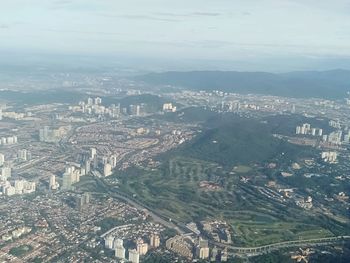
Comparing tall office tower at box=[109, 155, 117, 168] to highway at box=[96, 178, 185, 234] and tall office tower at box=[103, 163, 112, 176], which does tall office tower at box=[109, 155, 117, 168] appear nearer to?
tall office tower at box=[103, 163, 112, 176]

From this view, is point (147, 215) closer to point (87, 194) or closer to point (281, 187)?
point (87, 194)

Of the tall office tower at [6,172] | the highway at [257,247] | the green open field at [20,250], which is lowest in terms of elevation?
the green open field at [20,250]

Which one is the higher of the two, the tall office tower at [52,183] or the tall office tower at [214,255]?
the tall office tower at [52,183]

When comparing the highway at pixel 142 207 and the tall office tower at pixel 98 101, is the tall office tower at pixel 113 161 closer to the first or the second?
the highway at pixel 142 207

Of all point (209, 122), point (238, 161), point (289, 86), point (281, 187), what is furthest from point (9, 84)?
point (281, 187)

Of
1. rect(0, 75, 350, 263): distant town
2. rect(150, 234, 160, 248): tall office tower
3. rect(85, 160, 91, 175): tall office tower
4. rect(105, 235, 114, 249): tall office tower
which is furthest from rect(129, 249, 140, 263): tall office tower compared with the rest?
rect(85, 160, 91, 175): tall office tower

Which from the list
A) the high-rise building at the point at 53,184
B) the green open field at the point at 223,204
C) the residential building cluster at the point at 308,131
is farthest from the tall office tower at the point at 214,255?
the residential building cluster at the point at 308,131

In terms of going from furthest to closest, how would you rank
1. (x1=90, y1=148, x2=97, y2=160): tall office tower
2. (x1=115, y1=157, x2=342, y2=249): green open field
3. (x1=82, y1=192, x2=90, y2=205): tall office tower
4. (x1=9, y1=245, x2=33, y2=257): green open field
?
1. (x1=90, y1=148, x2=97, y2=160): tall office tower
2. (x1=82, y1=192, x2=90, y2=205): tall office tower
3. (x1=115, y1=157, x2=342, y2=249): green open field
4. (x1=9, y1=245, x2=33, y2=257): green open field

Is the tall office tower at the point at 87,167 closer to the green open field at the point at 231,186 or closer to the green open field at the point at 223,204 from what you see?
the green open field at the point at 231,186

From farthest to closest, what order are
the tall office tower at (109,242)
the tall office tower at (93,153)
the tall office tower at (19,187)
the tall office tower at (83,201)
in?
1. the tall office tower at (93,153)
2. the tall office tower at (19,187)
3. the tall office tower at (83,201)
4. the tall office tower at (109,242)

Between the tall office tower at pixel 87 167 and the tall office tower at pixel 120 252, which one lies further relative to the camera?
the tall office tower at pixel 87 167

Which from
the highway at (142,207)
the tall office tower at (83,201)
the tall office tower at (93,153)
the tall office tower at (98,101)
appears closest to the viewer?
the highway at (142,207)
